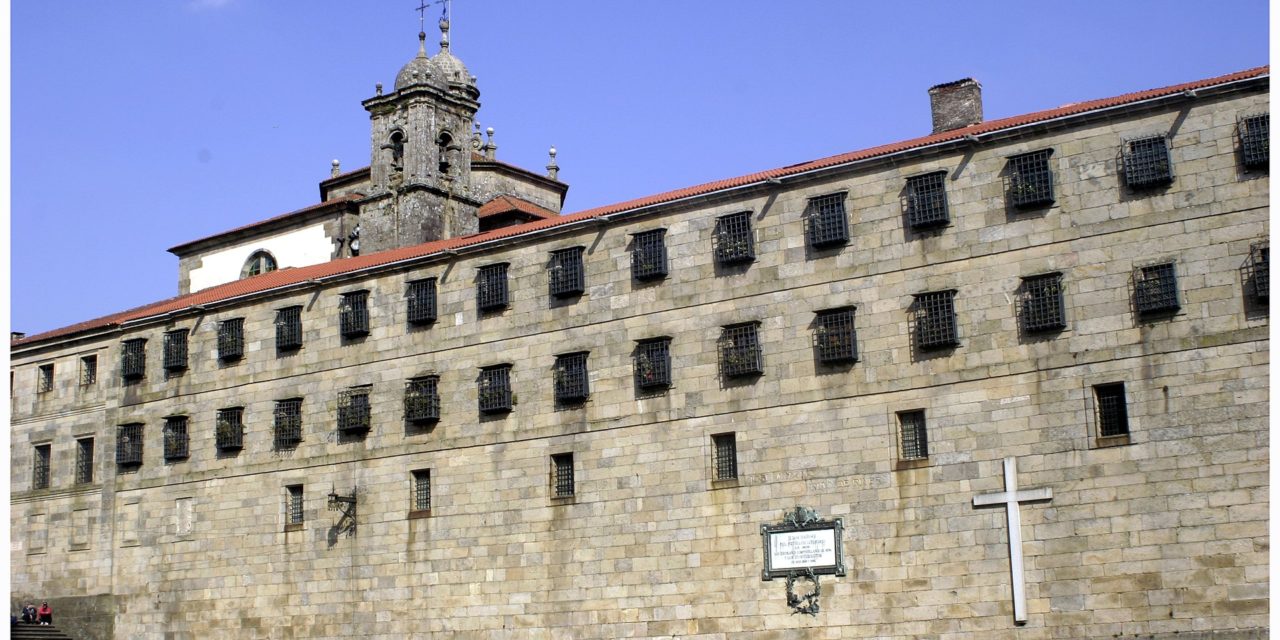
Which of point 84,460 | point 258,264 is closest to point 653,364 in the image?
point 84,460

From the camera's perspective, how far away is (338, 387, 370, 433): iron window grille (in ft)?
162

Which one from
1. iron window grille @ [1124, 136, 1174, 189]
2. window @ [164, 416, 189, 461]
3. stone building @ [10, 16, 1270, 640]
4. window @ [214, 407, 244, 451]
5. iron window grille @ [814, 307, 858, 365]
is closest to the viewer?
stone building @ [10, 16, 1270, 640]

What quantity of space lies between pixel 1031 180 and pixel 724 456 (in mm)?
9872

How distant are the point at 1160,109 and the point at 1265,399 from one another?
22.3 feet

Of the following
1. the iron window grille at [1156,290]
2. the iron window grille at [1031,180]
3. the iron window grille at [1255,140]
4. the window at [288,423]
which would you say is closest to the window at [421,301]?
the window at [288,423]

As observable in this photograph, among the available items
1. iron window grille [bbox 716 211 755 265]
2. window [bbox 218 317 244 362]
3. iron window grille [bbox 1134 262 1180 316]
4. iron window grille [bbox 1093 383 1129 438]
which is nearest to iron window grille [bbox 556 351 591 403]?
iron window grille [bbox 716 211 755 265]

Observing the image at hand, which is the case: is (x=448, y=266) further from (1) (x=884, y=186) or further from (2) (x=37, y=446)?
(2) (x=37, y=446)

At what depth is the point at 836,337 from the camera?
42094 millimetres

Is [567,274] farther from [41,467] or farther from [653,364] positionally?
[41,467]

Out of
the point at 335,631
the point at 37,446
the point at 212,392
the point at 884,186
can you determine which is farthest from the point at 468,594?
the point at 37,446

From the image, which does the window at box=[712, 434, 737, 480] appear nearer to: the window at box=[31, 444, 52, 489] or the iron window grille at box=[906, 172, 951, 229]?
the iron window grille at box=[906, 172, 951, 229]

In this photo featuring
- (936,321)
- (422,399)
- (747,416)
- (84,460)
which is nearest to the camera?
(936,321)

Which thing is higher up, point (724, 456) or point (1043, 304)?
point (1043, 304)

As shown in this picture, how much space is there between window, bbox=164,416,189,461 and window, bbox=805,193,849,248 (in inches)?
843
